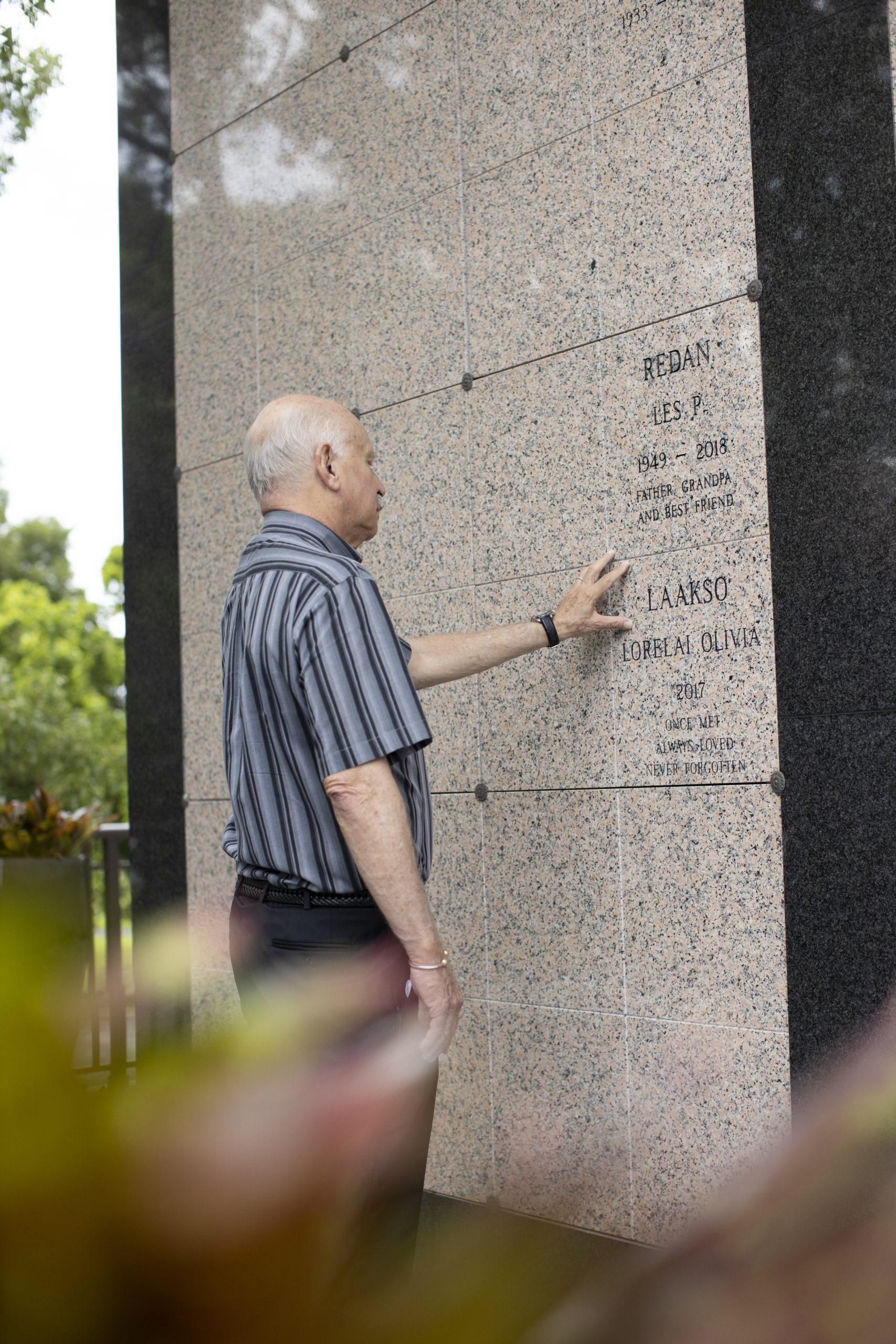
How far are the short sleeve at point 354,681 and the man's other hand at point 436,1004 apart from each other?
1.65ft

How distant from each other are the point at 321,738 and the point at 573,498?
136 centimetres

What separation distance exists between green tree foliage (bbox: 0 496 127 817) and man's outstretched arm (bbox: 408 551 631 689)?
40.3ft

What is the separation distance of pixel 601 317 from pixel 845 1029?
208cm

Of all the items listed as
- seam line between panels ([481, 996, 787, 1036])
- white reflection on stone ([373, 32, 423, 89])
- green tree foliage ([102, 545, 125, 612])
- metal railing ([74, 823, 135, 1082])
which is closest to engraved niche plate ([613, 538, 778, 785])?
seam line between panels ([481, 996, 787, 1036])

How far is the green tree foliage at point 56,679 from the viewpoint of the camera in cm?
2442

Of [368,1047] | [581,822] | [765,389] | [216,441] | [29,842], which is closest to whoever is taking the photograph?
[368,1047]

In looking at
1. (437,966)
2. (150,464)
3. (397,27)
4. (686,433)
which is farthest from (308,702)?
(150,464)

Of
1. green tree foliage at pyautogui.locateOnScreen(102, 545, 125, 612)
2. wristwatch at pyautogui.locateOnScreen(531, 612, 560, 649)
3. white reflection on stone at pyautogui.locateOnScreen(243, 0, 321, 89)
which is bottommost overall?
wristwatch at pyautogui.locateOnScreen(531, 612, 560, 649)

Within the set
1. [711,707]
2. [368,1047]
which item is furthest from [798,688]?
[368,1047]

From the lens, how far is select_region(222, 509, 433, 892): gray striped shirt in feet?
9.07

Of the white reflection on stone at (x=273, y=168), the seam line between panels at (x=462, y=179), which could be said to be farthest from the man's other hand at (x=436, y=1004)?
the white reflection on stone at (x=273, y=168)

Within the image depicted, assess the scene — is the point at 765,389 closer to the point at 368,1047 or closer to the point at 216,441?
the point at 216,441

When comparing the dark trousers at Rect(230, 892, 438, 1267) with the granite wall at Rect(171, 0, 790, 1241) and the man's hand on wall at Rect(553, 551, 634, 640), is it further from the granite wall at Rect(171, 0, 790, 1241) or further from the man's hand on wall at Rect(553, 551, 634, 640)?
the man's hand on wall at Rect(553, 551, 634, 640)

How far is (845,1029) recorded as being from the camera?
10.0ft
